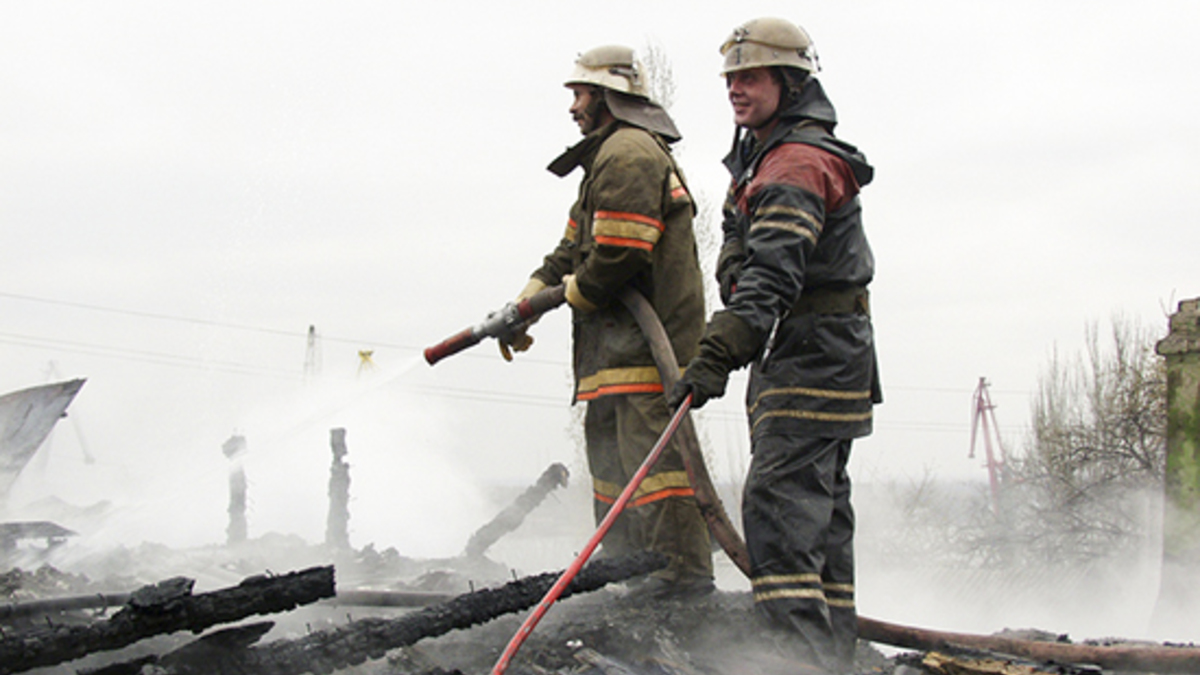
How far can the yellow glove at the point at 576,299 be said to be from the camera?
4.65m

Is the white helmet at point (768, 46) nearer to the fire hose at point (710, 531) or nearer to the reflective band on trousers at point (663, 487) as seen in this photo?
the fire hose at point (710, 531)

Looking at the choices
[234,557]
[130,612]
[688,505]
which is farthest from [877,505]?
[130,612]

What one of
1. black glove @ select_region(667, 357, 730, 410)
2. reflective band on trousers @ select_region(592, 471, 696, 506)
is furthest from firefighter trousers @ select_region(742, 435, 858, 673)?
reflective band on trousers @ select_region(592, 471, 696, 506)

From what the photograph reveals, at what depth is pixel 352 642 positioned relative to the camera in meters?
3.18

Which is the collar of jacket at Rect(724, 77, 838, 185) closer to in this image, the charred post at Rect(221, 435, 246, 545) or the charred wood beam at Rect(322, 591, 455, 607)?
the charred wood beam at Rect(322, 591, 455, 607)

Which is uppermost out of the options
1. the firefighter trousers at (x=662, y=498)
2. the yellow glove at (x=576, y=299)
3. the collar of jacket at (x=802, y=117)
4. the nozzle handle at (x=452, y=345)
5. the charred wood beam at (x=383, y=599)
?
the collar of jacket at (x=802, y=117)

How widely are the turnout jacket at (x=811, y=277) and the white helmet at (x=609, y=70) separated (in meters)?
1.21

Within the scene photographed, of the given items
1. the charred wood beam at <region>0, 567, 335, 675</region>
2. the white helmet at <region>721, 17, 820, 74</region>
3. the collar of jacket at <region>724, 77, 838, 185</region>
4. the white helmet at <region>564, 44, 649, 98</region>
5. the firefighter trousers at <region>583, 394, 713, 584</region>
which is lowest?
the charred wood beam at <region>0, 567, 335, 675</region>

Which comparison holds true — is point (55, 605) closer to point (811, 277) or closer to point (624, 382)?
point (624, 382)

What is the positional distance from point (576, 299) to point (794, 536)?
5.49ft

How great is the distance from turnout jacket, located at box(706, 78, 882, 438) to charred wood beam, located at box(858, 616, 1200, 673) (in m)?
0.92

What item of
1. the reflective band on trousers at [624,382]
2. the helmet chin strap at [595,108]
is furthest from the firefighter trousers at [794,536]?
the helmet chin strap at [595,108]

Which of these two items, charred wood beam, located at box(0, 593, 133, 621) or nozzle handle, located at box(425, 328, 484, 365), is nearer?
charred wood beam, located at box(0, 593, 133, 621)

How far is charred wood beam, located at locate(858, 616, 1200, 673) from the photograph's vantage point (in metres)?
3.48
